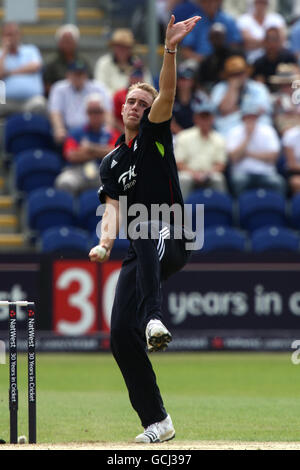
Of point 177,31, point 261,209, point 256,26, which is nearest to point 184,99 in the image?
point 261,209

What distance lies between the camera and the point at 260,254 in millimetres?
14422

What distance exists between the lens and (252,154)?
15.4 meters

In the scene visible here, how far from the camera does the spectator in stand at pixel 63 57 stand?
15.7m

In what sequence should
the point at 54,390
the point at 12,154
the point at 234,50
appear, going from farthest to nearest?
the point at 234,50, the point at 12,154, the point at 54,390

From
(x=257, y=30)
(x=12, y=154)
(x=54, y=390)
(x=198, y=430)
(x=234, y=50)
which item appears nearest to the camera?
(x=198, y=430)

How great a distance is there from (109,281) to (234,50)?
451 cm

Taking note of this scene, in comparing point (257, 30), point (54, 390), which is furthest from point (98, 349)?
point (257, 30)

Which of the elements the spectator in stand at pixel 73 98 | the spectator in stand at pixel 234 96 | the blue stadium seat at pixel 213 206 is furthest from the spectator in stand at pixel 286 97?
the spectator in stand at pixel 73 98

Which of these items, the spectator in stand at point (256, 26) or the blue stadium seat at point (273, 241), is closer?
the blue stadium seat at point (273, 241)

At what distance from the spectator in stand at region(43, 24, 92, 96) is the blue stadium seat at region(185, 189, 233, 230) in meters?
2.77

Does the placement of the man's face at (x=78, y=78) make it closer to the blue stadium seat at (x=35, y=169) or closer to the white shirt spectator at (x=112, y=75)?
the white shirt spectator at (x=112, y=75)

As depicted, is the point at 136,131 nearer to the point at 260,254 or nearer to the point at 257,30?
the point at 260,254

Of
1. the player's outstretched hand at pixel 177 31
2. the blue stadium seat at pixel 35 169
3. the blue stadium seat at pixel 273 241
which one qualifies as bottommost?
the blue stadium seat at pixel 273 241

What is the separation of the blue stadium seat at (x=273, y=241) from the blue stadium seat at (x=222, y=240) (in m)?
0.21
